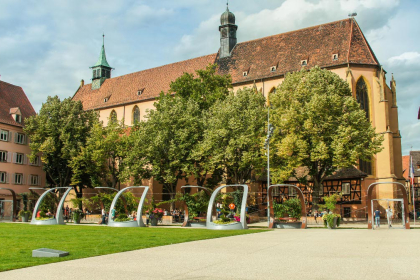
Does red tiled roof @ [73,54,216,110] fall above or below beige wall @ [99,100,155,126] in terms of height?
above

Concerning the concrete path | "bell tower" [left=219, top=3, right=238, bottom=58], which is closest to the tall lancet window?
"bell tower" [left=219, top=3, right=238, bottom=58]

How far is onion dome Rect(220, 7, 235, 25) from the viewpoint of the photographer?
6097 cm


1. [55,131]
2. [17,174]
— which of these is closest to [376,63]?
[55,131]

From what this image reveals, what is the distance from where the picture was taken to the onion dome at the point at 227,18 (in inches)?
2400

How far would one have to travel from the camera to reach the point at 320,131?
3700cm

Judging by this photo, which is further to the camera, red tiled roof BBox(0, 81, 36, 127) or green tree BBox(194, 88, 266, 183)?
red tiled roof BBox(0, 81, 36, 127)

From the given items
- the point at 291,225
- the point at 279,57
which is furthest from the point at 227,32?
the point at 291,225

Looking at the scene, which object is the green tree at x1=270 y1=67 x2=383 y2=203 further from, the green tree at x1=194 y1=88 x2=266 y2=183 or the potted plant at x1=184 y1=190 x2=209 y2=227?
the potted plant at x1=184 y1=190 x2=209 y2=227

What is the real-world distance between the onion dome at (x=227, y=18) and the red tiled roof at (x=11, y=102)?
92.9 feet

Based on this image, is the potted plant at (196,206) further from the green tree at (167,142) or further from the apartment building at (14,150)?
the apartment building at (14,150)

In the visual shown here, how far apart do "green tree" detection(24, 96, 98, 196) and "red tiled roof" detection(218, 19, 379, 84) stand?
62.6ft

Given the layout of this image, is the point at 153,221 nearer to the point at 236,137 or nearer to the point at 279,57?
the point at 236,137

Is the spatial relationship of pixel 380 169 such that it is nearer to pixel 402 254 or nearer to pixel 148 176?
pixel 148 176

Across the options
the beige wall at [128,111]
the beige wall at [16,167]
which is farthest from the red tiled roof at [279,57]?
the beige wall at [16,167]
